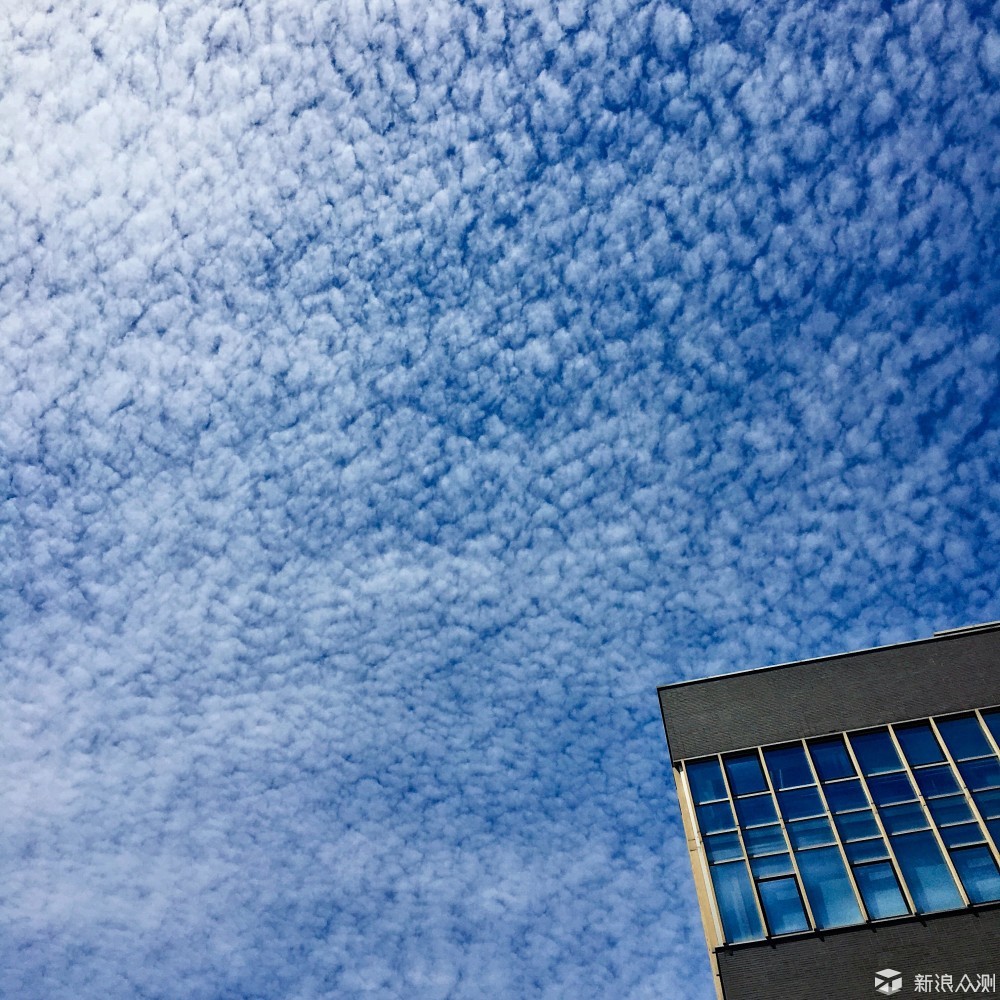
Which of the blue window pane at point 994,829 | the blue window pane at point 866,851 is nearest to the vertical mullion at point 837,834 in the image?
the blue window pane at point 866,851

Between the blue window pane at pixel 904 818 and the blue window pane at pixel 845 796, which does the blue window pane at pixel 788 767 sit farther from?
the blue window pane at pixel 904 818

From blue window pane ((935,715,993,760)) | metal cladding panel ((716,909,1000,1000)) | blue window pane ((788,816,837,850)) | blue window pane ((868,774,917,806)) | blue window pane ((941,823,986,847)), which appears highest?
blue window pane ((935,715,993,760))

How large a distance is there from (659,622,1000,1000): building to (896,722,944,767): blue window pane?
32mm

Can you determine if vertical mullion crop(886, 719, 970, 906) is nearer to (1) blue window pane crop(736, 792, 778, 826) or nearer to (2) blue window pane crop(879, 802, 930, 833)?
(2) blue window pane crop(879, 802, 930, 833)

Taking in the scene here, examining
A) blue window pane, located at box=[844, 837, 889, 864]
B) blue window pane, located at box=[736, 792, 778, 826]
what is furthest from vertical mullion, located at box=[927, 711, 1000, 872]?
blue window pane, located at box=[736, 792, 778, 826]

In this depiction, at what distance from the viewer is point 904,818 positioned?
2005cm

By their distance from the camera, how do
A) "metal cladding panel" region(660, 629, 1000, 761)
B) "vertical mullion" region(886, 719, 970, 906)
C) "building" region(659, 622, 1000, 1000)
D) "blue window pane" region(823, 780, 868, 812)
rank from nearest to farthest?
"building" region(659, 622, 1000, 1000)
"vertical mullion" region(886, 719, 970, 906)
"blue window pane" region(823, 780, 868, 812)
"metal cladding panel" region(660, 629, 1000, 761)

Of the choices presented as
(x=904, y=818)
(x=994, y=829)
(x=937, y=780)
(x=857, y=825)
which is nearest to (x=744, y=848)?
(x=857, y=825)

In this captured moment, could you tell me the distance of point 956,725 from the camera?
21.4 m

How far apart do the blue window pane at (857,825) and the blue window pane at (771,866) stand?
5.00 feet

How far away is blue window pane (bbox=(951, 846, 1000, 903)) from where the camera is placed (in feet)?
61.0

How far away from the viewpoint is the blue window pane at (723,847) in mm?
20297

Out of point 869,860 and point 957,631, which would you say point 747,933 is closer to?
point 869,860

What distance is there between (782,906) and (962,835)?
453 cm
